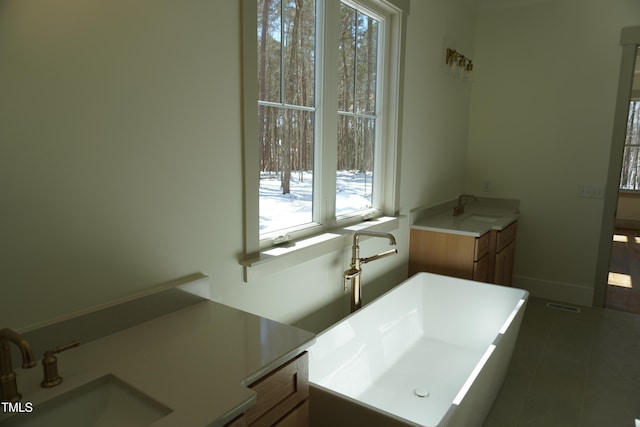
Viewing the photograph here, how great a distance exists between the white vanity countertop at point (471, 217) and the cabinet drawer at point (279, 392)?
6.65ft

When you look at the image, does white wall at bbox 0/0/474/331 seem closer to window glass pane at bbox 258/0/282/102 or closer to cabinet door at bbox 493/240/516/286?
window glass pane at bbox 258/0/282/102

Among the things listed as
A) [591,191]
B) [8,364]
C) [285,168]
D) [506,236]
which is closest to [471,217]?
[506,236]

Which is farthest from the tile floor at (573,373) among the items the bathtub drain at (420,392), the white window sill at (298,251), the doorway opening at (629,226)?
the white window sill at (298,251)

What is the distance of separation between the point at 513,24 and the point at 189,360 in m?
4.02

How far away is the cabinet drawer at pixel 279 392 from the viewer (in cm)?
116

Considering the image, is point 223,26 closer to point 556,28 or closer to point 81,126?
point 81,126

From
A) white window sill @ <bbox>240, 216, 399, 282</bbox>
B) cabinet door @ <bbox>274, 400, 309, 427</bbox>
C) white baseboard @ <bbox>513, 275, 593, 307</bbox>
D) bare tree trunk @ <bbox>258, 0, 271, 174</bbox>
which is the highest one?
bare tree trunk @ <bbox>258, 0, 271, 174</bbox>

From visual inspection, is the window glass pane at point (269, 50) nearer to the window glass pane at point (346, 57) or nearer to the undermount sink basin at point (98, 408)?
the window glass pane at point (346, 57)

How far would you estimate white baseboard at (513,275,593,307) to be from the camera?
12.7 feet

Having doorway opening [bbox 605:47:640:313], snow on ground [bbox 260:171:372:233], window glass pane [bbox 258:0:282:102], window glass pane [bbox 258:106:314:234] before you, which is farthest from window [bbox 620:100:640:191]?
window glass pane [bbox 258:0:282:102]

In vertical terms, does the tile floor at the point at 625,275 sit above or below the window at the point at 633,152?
below

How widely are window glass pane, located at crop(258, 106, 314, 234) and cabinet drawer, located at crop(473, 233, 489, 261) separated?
1299mm

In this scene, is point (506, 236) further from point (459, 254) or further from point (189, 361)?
point (189, 361)

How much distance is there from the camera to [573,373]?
271 centimetres
